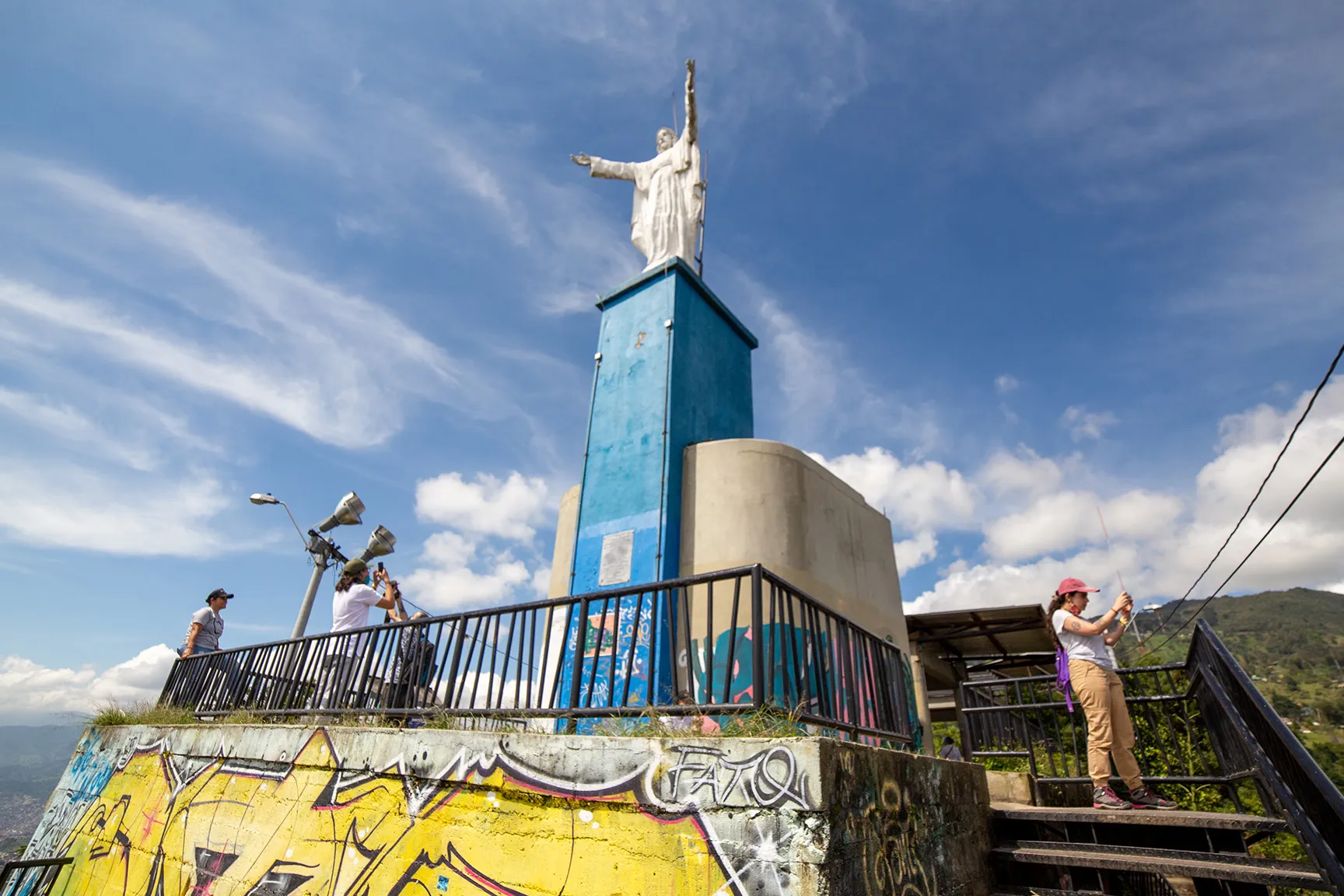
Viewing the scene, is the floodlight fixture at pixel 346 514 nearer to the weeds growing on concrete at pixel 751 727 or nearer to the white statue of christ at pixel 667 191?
the white statue of christ at pixel 667 191

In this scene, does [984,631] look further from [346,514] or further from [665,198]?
[346,514]

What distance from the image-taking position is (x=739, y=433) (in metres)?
11.9

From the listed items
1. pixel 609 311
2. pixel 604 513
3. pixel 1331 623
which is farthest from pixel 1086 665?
pixel 1331 623

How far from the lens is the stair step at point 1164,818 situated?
416cm

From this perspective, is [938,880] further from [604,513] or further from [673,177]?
[673,177]

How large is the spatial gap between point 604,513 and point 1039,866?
681 centimetres

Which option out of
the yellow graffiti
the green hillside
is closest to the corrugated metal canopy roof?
the yellow graffiti

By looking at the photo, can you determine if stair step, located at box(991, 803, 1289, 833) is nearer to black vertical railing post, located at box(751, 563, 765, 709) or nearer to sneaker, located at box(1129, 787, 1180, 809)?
sneaker, located at box(1129, 787, 1180, 809)

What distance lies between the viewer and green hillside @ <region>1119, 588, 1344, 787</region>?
63062 millimetres

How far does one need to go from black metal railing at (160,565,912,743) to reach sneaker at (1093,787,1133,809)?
59.3 inches

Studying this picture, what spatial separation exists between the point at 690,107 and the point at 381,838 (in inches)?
521

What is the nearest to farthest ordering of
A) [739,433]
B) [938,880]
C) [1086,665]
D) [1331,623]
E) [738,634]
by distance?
[938,880], [1086,665], [738,634], [739,433], [1331,623]

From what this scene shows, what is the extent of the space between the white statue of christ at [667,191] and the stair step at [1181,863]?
9965 mm

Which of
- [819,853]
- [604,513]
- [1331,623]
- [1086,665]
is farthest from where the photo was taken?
[1331,623]
